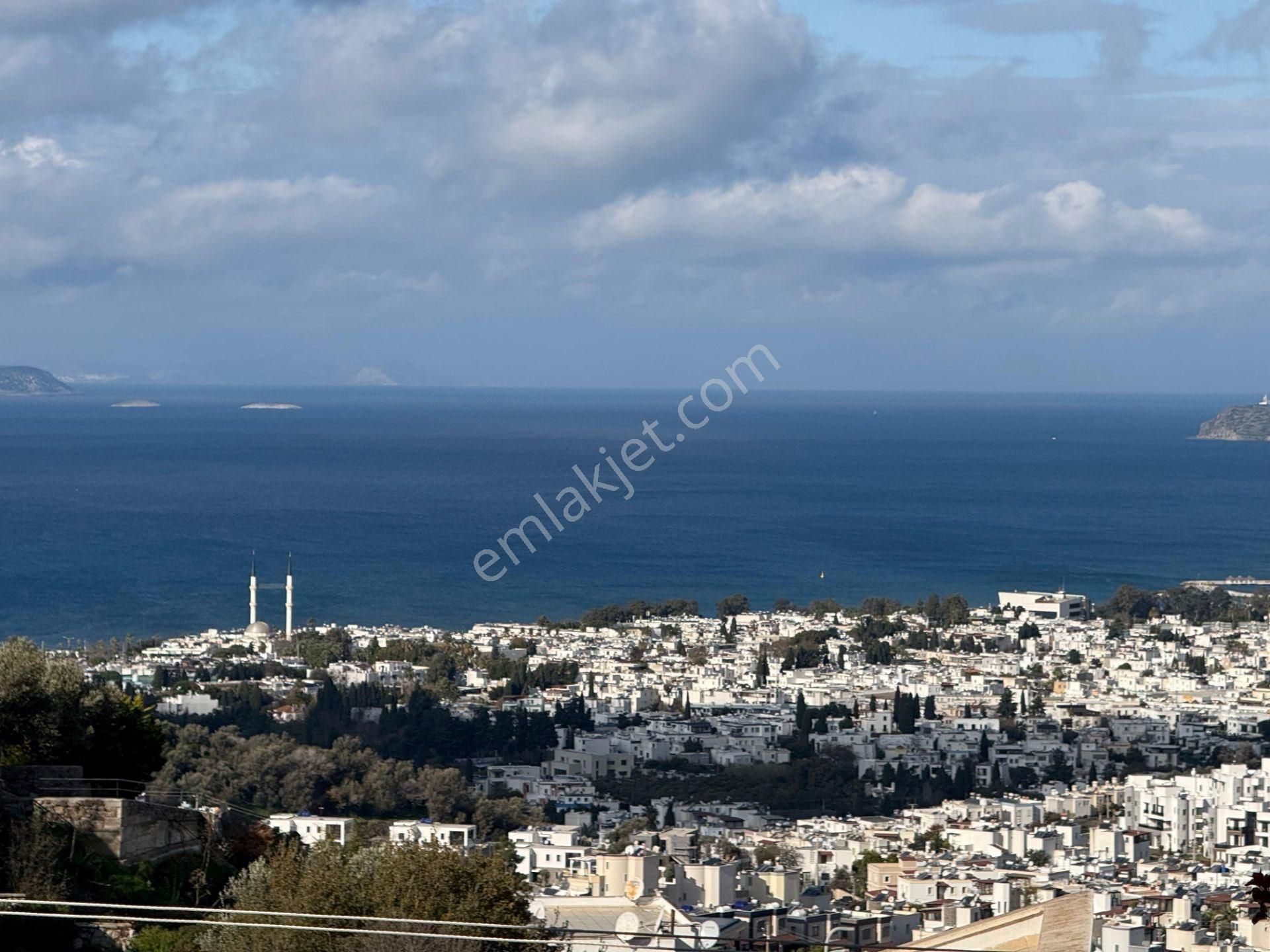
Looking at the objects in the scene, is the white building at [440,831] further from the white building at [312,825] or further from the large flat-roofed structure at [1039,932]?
the large flat-roofed structure at [1039,932]

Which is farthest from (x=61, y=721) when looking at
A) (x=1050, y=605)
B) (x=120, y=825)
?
(x=1050, y=605)

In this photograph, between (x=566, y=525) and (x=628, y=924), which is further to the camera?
(x=566, y=525)

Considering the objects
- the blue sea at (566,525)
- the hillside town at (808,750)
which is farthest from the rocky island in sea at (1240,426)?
the hillside town at (808,750)

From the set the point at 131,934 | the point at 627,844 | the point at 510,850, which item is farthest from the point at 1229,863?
the point at 131,934

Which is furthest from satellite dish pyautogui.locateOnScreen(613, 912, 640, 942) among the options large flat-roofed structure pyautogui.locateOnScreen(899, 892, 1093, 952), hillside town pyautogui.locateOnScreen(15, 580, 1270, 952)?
large flat-roofed structure pyautogui.locateOnScreen(899, 892, 1093, 952)

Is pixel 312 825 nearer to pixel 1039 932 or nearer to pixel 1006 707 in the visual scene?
pixel 1039 932

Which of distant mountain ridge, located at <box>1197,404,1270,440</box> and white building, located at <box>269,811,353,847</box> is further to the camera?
distant mountain ridge, located at <box>1197,404,1270,440</box>

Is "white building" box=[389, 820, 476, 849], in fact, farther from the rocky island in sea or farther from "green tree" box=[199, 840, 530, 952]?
the rocky island in sea
